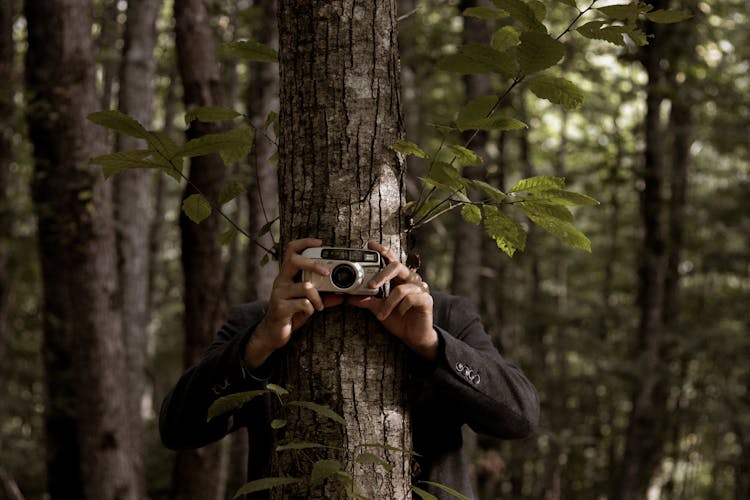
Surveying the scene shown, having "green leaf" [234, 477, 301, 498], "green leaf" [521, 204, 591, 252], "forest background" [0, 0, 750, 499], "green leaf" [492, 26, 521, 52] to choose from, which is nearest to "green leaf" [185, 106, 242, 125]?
"green leaf" [492, 26, 521, 52]

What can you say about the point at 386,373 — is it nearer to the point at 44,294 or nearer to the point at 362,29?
the point at 362,29

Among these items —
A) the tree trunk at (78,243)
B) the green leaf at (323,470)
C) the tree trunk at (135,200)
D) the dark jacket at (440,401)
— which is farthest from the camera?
the tree trunk at (135,200)

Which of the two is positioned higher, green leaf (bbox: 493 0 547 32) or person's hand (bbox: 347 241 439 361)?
green leaf (bbox: 493 0 547 32)

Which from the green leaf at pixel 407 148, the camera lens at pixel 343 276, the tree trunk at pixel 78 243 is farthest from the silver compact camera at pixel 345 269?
the tree trunk at pixel 78 243

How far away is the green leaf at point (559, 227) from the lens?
6.98ft

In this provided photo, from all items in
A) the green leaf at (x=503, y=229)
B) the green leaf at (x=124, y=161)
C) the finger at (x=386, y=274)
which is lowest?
the finger at (x=386, y=274)

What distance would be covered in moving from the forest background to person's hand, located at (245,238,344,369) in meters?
2.90

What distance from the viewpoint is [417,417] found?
8.64 feet

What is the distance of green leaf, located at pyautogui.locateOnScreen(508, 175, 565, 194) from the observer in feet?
7.02

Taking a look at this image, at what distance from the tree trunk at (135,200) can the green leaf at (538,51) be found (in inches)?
292

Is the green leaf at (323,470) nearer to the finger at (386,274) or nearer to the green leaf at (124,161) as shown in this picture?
the finger at (386,274)

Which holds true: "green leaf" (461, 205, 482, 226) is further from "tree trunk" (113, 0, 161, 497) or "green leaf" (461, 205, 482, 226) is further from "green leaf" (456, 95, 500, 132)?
"tree trunk" (113, 0, 161, 497)

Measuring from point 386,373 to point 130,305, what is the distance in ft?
28.4

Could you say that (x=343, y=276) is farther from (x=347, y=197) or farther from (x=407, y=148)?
(x=407, y=148)
